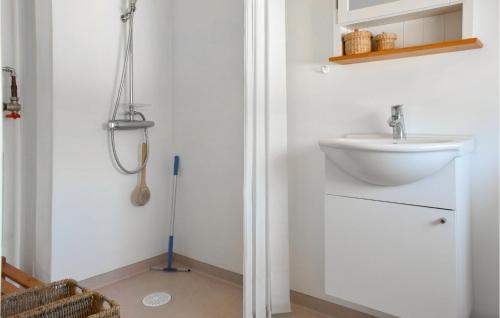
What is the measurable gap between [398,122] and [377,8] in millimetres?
548

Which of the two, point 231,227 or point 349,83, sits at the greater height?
point 349,83

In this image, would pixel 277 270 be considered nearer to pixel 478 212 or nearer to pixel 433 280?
pixel 433 280

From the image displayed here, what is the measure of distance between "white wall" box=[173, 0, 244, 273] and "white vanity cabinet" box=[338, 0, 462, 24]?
78 centimetres

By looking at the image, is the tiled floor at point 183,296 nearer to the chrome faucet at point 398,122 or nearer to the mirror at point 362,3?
the chrome faucet at point 398,122

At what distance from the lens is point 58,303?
1.46m

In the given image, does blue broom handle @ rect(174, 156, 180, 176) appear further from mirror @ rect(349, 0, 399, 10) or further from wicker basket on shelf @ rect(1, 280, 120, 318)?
mirror @ rect(349, 0, 399, 10)

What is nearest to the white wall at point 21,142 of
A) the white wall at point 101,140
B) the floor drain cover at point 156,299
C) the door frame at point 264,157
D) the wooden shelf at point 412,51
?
the white wall at point 101,140

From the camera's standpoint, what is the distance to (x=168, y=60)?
2.83m

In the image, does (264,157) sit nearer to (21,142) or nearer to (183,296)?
(183,296)

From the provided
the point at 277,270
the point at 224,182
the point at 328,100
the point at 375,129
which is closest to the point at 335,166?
the point at 375,129

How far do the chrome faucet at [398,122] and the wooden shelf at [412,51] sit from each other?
243 millimetres

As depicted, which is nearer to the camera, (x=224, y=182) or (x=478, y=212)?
(x=478, y=212)

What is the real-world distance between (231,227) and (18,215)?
1284mm

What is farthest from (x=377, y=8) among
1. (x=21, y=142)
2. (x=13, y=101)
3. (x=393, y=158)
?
(x=21, y=142)
